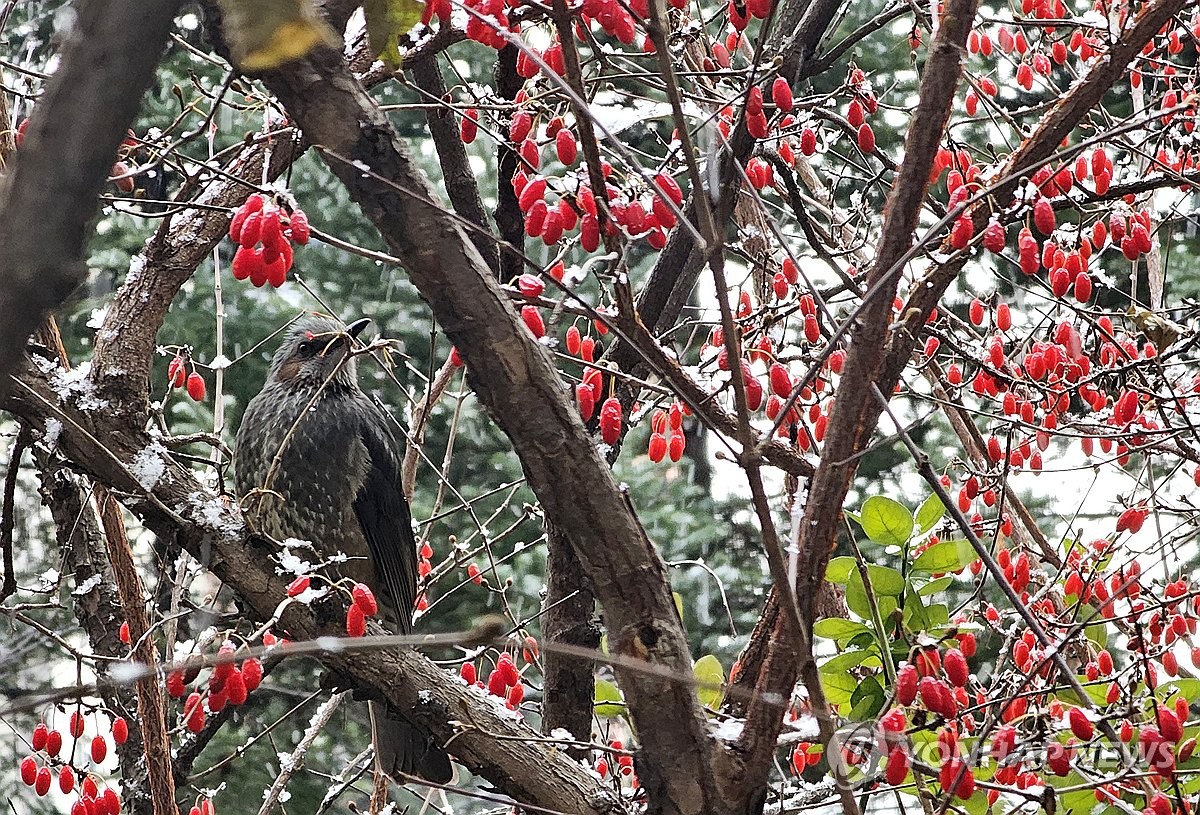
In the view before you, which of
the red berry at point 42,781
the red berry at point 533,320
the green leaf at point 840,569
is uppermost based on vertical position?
the red berry at point 533,320

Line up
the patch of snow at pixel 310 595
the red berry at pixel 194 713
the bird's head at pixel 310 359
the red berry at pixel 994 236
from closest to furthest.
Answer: the red berry at pixel 994 236
the patch of snow at pixel 310 595
the red berry at pixel 194 713
the bird's head at pixel 310 359

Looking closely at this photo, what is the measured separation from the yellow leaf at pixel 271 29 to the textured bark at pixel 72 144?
1.09ft

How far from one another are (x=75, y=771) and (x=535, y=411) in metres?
1.52

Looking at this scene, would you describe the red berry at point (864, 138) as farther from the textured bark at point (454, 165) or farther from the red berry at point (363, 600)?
the red berry at point (363, 600)

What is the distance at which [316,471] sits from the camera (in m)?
3.99

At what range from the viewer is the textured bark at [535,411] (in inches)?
64.0

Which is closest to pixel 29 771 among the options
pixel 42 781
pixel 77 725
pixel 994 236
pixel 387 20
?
pixel 42 781

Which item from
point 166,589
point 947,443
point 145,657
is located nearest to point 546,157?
point 947,443

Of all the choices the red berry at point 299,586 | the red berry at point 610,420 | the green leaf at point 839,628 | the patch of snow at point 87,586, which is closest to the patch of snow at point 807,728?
the green leaf at point 839,628

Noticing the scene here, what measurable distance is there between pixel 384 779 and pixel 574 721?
700mm

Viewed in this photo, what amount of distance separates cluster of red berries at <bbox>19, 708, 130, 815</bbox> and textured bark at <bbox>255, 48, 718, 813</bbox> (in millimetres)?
1258

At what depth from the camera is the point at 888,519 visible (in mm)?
2355

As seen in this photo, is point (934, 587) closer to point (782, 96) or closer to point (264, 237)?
point (782, 96)

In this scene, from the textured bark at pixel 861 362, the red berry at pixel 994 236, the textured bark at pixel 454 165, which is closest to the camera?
the textured bark at pixel 861 362
